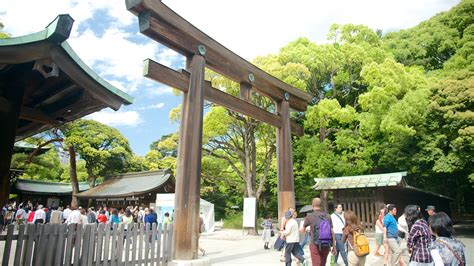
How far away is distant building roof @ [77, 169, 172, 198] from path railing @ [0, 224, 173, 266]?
18902mm

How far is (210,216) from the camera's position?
2392 centimetres

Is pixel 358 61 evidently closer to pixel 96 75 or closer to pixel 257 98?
pixel 257 98

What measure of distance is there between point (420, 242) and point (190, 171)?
503cm

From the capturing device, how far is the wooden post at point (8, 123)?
4641 millimetres

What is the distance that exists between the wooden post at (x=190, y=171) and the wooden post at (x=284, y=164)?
4.32m

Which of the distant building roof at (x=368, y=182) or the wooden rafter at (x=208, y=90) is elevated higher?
the wooden rafter at (x=208, y=90)

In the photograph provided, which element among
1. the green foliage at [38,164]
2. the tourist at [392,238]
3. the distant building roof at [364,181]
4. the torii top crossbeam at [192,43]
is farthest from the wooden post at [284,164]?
the green foliage at [38,164]

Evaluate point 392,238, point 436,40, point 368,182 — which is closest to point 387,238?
point 392,238

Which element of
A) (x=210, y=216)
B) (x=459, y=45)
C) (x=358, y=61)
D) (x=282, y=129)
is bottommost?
(x=210, y=216)

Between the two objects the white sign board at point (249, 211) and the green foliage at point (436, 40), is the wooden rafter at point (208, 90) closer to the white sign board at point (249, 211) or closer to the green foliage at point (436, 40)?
the white sign board at point (249, 211)

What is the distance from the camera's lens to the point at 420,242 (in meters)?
4.50

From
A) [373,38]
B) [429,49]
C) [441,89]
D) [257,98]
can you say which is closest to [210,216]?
[257,98]

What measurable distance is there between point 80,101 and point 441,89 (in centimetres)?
1798

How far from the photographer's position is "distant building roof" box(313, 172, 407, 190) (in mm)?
16422
